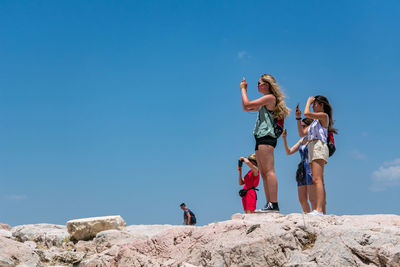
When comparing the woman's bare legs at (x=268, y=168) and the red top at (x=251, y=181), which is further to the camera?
the red top at (x=251, y=181)

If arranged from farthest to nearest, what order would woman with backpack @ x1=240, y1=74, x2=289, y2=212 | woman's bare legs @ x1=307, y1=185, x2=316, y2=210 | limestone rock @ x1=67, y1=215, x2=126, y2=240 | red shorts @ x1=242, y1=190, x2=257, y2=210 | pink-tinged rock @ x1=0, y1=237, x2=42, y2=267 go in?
limestone rock @ x1=67, y1=215, x2=126, y2=240, red shorts @ x1=242, y1=190, x2=257, y2=210, woman's bare legs @ x1=307, y1=185, x2=316, y2=210, woman with backpack @ x1=240, y1=74, x2=289, y2=212, pink-tinged rock @ x1=0, y1=237, x2=42, y2=267

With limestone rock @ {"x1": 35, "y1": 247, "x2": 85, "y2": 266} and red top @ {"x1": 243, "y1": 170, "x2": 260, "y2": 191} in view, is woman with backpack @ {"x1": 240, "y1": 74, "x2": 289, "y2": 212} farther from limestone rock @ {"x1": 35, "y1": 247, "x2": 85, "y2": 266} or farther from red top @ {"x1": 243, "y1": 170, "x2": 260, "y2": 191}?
limestone rock @ {"x1": 35, "y1": 247, "x2": 85, "y2": 266}

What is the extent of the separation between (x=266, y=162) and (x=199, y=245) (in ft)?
6.29

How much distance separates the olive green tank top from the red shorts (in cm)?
187

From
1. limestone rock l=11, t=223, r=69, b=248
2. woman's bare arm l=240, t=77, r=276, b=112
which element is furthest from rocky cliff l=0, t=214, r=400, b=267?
limestone rock l=11, t=223, r=69, b=248

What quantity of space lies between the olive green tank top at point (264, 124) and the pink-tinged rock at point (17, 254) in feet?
14.4

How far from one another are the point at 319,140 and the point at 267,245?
243 cm

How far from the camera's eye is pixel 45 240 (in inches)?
454

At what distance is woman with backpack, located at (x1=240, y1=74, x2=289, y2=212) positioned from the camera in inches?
282

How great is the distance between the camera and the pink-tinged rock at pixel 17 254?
706 cm

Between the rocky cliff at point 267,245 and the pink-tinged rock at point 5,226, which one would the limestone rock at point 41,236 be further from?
the rocky cliff at point 267,245

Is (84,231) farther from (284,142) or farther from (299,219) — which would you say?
(299,219)

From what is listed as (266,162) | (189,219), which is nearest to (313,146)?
(266,162)

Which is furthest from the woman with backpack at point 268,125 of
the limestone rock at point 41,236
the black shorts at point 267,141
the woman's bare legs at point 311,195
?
the limestone rock at point 41,236
